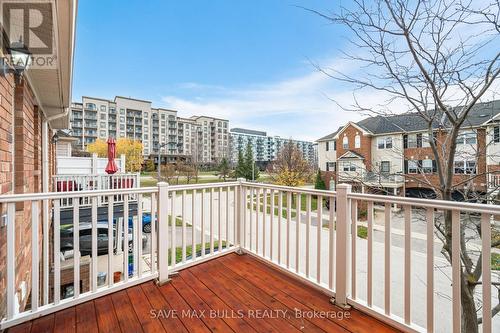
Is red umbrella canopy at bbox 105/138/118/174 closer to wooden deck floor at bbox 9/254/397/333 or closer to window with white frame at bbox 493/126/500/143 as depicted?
wooden deck floor at bbox 9/254/397/333

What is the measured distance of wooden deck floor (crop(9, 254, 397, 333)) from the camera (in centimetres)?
170

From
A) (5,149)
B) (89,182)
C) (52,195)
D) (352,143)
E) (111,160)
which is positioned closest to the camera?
(52,195)

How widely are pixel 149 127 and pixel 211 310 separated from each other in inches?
1848

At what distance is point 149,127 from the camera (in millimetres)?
44406

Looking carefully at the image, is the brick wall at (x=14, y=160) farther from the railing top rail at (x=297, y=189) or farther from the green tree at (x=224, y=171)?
the green tree at (x=224, y=171)

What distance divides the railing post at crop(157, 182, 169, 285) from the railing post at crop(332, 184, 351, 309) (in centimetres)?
156

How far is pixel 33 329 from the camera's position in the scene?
1.66 meters

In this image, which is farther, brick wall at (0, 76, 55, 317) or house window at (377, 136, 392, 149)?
house window at (377, 136, 392, 149)

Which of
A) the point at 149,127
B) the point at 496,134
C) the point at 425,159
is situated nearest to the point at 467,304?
the point at 496,134

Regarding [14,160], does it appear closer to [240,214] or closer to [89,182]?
[240,214]

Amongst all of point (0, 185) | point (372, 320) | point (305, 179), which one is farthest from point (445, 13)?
point (305, 179)

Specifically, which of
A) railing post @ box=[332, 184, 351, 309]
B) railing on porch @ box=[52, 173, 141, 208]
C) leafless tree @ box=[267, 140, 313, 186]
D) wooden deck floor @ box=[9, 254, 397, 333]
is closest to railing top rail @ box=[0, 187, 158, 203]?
wooden deck floor @ box=[9, 254, 397, 333]
